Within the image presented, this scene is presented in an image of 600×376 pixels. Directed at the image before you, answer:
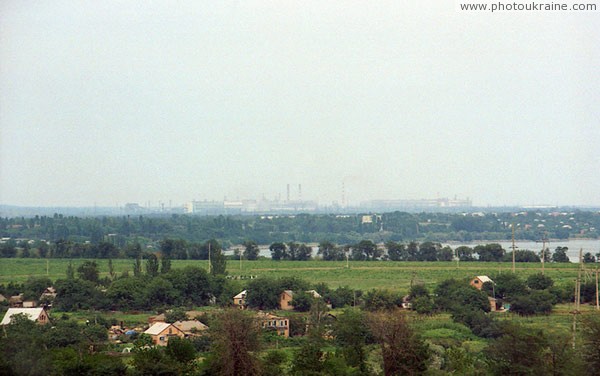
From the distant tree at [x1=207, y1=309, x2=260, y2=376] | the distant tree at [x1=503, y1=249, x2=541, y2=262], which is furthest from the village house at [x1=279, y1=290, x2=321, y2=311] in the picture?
the distant tree at [x1=503, y1=249, x2=541, y2=262]

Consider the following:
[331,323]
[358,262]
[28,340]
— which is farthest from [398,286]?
[28,340]

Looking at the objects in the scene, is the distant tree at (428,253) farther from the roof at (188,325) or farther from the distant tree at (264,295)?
the roof at (188,325)

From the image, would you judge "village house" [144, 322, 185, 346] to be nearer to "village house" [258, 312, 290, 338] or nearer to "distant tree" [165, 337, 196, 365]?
"village house" [258, 312, 290, 338]

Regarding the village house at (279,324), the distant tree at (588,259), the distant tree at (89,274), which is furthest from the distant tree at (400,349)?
the distant tree at (588,259)

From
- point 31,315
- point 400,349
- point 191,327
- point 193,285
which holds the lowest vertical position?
point 191,327

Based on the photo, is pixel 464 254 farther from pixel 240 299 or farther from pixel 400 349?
pixel 400 349

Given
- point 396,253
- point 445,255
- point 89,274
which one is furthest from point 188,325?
point 445,255
